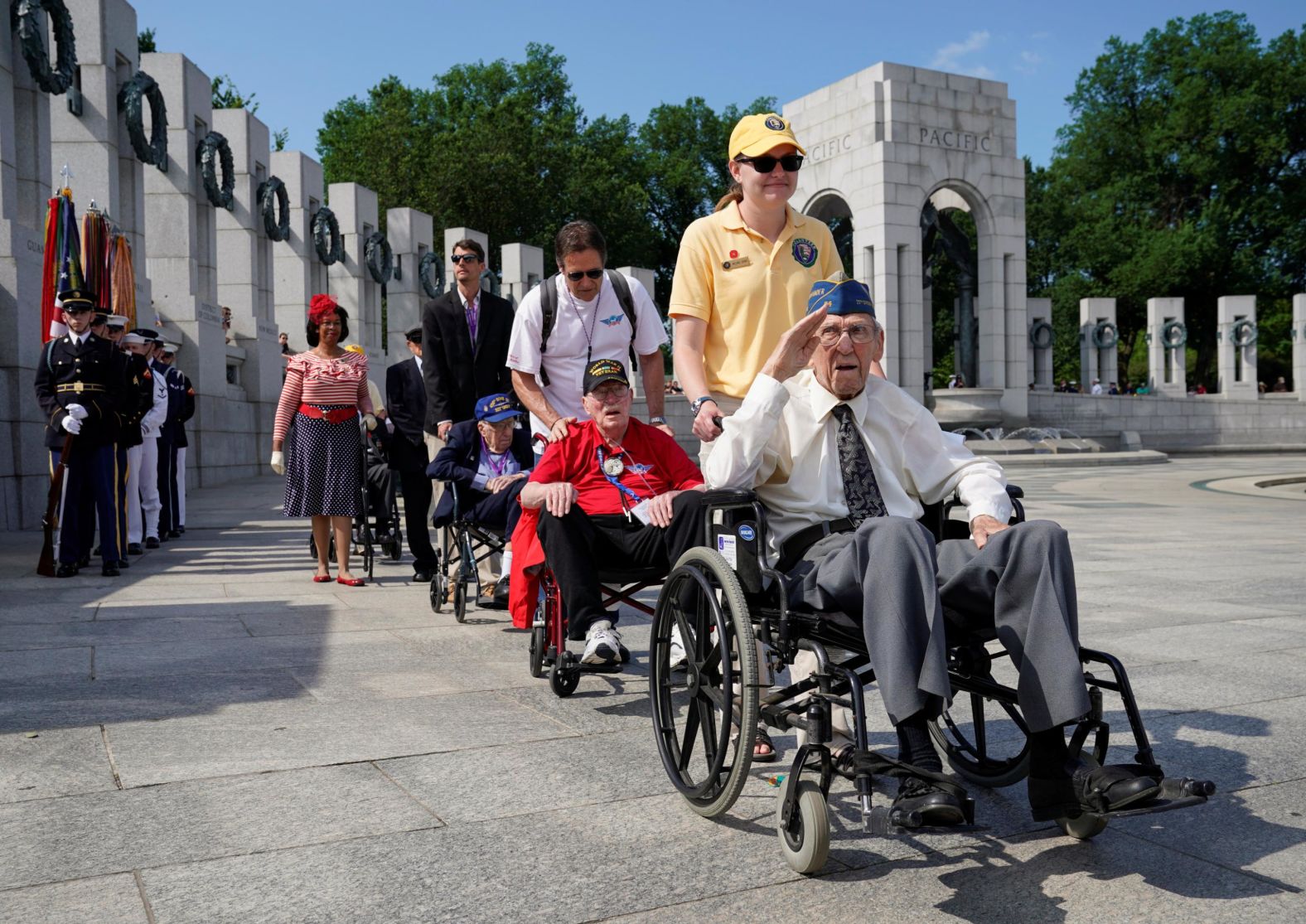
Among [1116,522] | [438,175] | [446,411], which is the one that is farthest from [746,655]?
[438,175]

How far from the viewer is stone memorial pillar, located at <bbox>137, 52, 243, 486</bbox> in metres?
19.4

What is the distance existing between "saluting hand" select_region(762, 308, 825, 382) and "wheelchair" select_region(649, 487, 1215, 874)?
1.66 ft

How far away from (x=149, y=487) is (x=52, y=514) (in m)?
2.30

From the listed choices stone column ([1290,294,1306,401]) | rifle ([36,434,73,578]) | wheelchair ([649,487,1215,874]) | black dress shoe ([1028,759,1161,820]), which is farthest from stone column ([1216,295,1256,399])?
black dress shoe ([1028,759,1161,820])

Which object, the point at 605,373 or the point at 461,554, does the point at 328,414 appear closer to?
the point at 461,554

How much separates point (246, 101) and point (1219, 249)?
43223 millimetres

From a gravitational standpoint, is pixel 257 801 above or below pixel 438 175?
below

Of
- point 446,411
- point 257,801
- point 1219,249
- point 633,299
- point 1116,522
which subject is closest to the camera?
point 257,801

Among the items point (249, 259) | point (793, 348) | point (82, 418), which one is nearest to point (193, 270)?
point (249, 259)

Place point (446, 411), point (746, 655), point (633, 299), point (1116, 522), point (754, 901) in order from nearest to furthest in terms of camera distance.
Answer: point (754, 901) → point (746, 655) → point (633, 299) → point (446, 411) → point (1116, 522)

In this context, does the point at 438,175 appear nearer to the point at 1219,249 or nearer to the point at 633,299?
the point at 1219,249

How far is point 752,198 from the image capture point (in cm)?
466

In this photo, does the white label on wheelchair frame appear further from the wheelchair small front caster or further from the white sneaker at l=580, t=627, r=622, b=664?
the white sneaker at l=580, t=627, r=622, b=664

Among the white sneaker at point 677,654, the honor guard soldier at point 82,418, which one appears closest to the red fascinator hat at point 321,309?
the honor guard soldier at point 82,418
